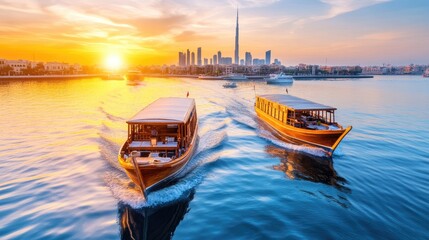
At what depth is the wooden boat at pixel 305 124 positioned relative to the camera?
24.5m

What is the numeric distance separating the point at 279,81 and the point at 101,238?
134922mm

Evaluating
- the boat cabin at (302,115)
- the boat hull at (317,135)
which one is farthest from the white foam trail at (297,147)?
the boat cabin at (302,115)

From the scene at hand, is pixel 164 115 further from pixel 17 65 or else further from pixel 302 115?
pixel 17 65

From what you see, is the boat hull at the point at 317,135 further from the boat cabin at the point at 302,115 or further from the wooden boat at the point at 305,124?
the boat cabin at the point at 302,115

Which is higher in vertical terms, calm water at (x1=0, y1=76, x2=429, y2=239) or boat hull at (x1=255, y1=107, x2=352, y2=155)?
boat hull at (x1=255, y1=107, x2=352, y2=155)

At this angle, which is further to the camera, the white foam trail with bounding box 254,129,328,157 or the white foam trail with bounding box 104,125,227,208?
the white foam trail with bounding box 254,129,328,157

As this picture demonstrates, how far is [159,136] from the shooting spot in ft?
68.6

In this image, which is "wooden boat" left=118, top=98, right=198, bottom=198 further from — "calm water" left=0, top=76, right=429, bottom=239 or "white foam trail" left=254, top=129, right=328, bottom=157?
"white foam trail" left=254, top=129, right=328, bottom=157

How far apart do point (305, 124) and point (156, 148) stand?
17616 millimetres

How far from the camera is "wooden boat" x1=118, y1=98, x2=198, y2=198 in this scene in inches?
617

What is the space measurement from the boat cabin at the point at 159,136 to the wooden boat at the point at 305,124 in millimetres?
11996

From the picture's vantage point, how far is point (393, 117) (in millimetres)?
45875

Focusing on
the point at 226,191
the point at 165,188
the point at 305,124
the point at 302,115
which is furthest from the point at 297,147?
the point at 165,188

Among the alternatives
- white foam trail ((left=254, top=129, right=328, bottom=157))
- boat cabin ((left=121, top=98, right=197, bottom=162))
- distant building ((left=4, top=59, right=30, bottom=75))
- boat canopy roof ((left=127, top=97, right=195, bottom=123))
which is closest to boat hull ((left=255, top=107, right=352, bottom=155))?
white foam trail ((left=254, top=129, right=328, bottom=157))
